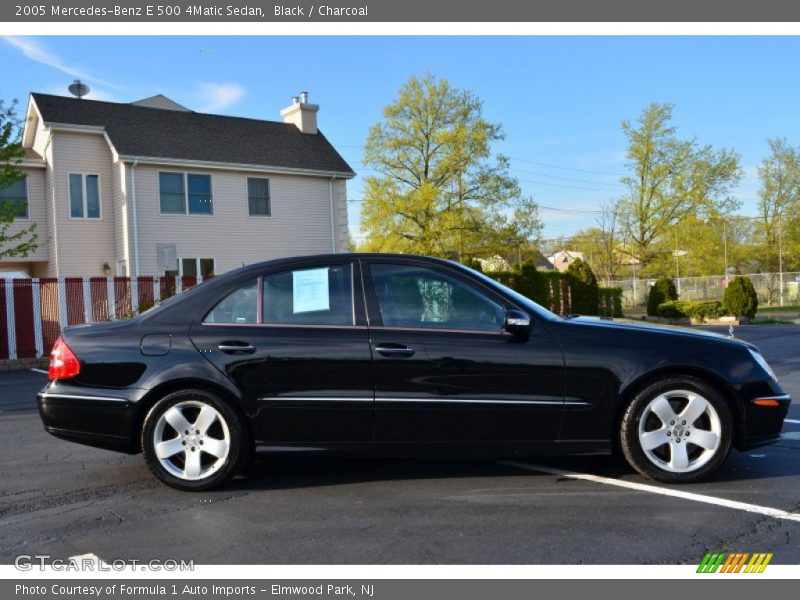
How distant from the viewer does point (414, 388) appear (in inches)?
185

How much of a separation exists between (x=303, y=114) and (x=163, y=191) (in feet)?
23.7

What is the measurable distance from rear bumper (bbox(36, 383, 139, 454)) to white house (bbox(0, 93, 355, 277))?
56.6ft

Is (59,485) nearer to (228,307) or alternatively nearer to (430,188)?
(228,307)

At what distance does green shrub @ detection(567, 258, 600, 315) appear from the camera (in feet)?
77.8

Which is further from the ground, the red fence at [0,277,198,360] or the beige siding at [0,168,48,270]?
the beige siding at [0,168,48,270]

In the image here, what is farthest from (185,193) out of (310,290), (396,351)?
(396,351)

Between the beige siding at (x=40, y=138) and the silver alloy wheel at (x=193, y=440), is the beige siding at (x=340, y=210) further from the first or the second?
the silver alloy wheel at (x=193, y=440)

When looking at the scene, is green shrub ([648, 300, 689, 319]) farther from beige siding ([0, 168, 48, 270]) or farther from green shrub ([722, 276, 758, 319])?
beige siding ([0, 168, 48, 270])

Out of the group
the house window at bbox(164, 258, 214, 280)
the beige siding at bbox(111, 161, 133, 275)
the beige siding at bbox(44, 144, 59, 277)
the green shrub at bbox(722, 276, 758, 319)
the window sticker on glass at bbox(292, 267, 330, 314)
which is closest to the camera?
the window sticker on glass at bbox(292, 267, 330, 314)

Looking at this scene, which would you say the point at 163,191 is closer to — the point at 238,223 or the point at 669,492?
the point at 238,223

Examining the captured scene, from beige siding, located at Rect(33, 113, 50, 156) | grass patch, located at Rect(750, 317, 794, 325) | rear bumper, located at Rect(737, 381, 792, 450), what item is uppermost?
beige siding, located at Rect(33, 113, 50, 156)

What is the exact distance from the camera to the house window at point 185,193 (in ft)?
78.9

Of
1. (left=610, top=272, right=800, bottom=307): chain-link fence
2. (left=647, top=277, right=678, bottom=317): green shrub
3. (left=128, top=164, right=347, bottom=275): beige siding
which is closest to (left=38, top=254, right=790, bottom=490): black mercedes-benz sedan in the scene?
(left=128, top=164, right=347, bottom=275): beige siding

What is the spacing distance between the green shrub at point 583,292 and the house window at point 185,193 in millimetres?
12263
